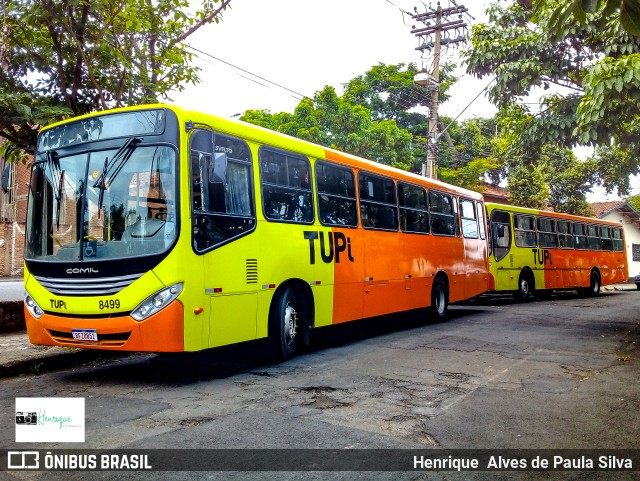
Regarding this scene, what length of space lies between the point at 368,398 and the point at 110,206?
346 cm

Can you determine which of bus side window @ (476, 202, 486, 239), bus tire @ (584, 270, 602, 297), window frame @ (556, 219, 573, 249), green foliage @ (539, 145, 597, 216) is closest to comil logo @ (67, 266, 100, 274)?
bus side window @ (476, 202, 486, 239)

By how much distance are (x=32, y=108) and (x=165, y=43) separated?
2.82 metres

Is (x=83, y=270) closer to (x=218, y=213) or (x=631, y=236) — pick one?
(x=218, y=213)

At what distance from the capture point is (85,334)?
6.47 metres

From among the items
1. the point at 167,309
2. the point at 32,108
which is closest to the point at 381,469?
the point at 167,309

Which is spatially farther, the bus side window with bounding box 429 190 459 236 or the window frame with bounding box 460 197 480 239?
the window frame with bounding box 460 197 480 239

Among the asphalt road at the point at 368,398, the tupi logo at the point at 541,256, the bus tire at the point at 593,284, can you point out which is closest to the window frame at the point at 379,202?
the asphalt road at the point at 368,398

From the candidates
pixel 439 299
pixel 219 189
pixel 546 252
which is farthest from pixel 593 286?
pixel 219 189

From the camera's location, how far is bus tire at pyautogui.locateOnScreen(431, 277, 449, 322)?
1309 cm

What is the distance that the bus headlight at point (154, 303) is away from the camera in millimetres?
6273

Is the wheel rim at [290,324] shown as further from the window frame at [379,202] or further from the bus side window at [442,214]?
the bus side window at [442,214]

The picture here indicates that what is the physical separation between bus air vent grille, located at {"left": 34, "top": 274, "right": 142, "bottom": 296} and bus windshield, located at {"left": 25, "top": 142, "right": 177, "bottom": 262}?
24 centimetres

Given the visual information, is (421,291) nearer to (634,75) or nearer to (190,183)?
(634,75)

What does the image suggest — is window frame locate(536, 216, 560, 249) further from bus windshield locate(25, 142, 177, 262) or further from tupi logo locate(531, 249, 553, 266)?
bus windshield locate(25, 142, 177, 262)
